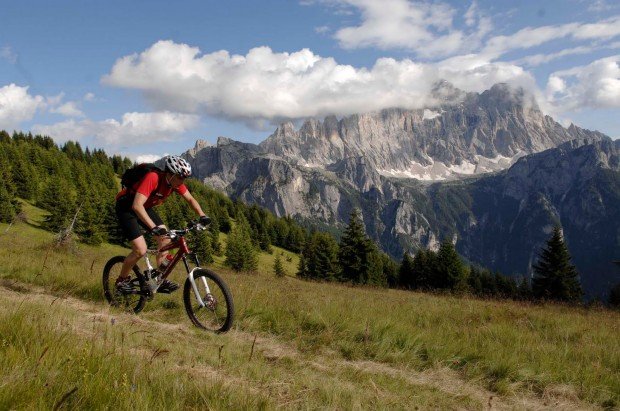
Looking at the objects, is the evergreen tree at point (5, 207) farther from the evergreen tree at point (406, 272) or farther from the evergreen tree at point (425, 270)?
the evergreen tree at point (406, 272)

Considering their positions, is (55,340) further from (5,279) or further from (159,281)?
(5,279)

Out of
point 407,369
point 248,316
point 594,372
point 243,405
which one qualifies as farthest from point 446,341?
point 243,405

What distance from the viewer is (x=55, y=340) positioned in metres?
4.16

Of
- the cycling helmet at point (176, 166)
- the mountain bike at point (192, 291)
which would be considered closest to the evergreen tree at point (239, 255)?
the mountain bike at point (192, 291)

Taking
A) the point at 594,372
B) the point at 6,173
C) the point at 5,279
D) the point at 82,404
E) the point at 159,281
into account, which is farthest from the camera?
the point at 6,173

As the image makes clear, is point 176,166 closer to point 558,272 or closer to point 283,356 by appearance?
point 283,356

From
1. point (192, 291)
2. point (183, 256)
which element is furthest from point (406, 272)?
point (183, 256)

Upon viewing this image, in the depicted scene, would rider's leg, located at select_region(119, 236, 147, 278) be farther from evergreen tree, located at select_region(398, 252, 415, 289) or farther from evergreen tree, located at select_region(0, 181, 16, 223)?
evergreen tree, located at select_region(398, 252, 415, 289)

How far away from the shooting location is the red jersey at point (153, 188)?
7.85 metres

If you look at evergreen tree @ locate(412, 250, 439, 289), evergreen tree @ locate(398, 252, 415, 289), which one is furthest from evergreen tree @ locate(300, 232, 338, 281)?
evergreen tree @ locate(398, 252, 415, 289)

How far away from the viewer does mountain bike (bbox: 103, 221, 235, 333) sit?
301 inches

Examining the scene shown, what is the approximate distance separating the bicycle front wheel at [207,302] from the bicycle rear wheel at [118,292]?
3.87ft

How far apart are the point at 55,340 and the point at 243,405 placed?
2.20m

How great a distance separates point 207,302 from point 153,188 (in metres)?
2.40
